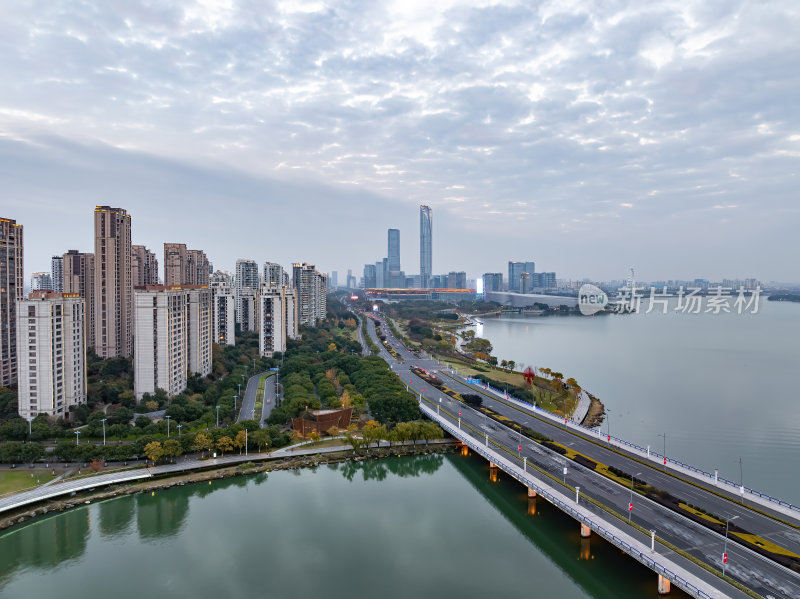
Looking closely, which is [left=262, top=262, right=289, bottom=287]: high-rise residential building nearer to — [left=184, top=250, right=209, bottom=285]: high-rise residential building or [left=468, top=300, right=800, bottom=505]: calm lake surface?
[left=184, top=250, right=209, bottom=285]: high-rise residential building

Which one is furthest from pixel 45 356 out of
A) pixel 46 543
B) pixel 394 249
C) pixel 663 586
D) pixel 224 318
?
pixel 394 249

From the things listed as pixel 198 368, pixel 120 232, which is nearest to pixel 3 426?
pixel 198 368

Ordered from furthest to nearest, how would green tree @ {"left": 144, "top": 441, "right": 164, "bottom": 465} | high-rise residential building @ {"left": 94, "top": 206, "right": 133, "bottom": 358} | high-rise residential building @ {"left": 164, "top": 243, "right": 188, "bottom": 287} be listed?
high-rise residential building @ {"left": 164, "top": 243, "right": 188, "bottom": 287}, high-rise residential building @ {"left": 94, "top": 206, "right": 133, "bottom": 358}, green tree @ {"left": 144, "top": 441, "right": 164, "bottom": 465}

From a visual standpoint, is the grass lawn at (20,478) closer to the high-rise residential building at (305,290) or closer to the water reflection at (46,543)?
the water reflection at (46,543)

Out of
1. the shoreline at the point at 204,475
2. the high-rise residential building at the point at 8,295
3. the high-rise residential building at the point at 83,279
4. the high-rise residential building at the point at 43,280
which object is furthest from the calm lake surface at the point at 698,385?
the high-rise residential building at the point at 43,280

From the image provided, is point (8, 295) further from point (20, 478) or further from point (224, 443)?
point (224, 443)

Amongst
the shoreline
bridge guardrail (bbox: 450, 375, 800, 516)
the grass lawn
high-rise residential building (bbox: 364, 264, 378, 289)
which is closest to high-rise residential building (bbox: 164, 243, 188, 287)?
bridge guardrail (bbox: 450, 375, 800, 516)
